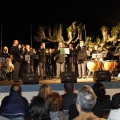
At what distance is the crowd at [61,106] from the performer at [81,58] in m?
5.94

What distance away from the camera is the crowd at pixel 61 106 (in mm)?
2844

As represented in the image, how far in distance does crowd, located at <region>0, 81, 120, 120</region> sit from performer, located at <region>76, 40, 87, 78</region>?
19.5ft

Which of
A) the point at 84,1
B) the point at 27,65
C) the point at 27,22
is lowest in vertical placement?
the point at 27,65

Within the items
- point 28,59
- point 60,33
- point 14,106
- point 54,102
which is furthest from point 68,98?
point 60,33

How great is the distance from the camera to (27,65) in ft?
38.5

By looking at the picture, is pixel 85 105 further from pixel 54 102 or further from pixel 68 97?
pixel 68 97

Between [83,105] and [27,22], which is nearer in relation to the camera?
[83,105]

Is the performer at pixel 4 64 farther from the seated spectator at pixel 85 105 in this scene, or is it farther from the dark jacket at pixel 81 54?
the seated spectator at pixel 85 105

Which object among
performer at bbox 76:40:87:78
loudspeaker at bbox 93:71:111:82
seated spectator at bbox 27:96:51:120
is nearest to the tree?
performer at bbox 76:40:87:78

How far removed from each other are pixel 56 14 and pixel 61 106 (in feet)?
51.7

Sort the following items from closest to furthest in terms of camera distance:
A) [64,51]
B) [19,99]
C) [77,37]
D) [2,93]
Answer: [19,99] → [2,93] → [64,51] → [77,37]

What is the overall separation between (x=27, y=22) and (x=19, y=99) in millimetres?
15368

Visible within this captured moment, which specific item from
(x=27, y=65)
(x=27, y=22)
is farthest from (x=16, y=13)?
(x=27, y=65)

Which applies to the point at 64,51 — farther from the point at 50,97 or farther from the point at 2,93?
the point at 50,97
